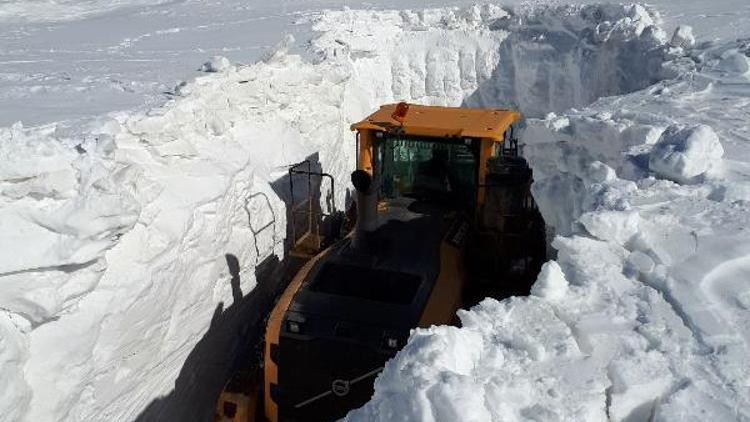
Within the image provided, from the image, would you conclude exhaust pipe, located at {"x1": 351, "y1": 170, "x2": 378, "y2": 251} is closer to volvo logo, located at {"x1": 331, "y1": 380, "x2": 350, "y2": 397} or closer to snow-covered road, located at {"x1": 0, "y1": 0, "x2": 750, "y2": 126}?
volvo logo, located at {"x1": 331, "y1": 380, "x2": 350, "y2": 397}

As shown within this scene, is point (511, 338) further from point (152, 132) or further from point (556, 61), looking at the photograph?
point (556, 61)

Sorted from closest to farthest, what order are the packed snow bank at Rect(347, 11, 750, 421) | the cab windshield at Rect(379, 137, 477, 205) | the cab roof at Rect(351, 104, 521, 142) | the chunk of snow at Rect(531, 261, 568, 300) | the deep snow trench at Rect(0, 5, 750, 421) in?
the packed snow bank at Rect(347, 11, 750, 421) < the deep snow trench at Rect(0, 5, 750, 421) < the chunk of snow at Rect(531, 261, 568, 300) < the cab roof at Rect(351, 104, 521, 142) < the cab windshield at Rect(379, 137, 477, 205)

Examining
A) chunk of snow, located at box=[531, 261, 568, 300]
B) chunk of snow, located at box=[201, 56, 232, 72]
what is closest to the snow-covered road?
chunk of snow, located at box=[201, 56, 232, 72]

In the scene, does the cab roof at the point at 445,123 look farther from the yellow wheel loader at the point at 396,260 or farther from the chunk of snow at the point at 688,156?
the chunk of snow at the point at 688,156

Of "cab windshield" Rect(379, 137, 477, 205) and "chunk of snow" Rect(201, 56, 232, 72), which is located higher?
"chunk of snow" Rect(201, 56, 232, 72)

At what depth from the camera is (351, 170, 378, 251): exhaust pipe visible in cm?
550

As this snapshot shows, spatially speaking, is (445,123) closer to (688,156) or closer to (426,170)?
(426,170)

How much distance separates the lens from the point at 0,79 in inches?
327

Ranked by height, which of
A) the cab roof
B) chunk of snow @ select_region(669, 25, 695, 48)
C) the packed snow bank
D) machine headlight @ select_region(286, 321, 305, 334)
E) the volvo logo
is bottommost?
the volvo logo

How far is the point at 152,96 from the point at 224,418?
12.1 ft

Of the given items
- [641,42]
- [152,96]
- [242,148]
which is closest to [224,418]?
[242,148]

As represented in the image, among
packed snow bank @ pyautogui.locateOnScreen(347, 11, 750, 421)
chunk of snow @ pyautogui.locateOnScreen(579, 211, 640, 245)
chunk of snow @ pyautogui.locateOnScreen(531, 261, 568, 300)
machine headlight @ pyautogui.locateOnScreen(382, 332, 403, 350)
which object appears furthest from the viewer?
machine headlight @ pyautogui.locateOnScreen(382, 332, 403, 350)

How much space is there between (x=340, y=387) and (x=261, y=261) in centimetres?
264

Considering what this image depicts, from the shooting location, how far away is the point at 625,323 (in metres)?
3.32
